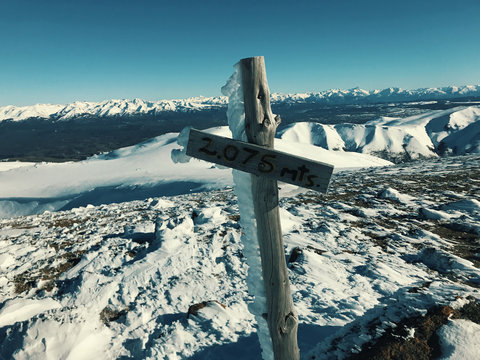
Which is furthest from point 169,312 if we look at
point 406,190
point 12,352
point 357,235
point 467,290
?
point 406,190

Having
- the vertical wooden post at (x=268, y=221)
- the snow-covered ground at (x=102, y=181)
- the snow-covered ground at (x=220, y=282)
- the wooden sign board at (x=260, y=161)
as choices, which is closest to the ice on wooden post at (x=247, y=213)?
the vertical wooden post at (x=268, y=221)

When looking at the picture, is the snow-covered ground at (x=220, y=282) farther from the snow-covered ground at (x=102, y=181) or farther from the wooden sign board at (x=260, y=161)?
the snow-covered ground at (x=102, y=181)

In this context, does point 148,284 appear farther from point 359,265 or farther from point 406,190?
point 406,190

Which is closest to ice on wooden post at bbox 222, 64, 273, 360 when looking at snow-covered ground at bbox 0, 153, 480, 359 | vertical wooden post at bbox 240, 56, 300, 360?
vertical wooden post at bbox 240, 56, 300, 360

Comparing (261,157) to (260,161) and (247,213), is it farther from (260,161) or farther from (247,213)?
(247,213)

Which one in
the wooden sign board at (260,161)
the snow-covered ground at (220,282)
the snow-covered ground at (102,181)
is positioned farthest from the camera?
the snow-covered ground at (102,181)

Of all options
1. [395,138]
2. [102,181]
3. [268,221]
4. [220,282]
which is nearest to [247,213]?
[268,221]

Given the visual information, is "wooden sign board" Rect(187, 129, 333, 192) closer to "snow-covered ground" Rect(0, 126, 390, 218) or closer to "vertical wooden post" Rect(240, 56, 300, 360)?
"vertical wooden post" Rect(240, 56, 300, 360)
